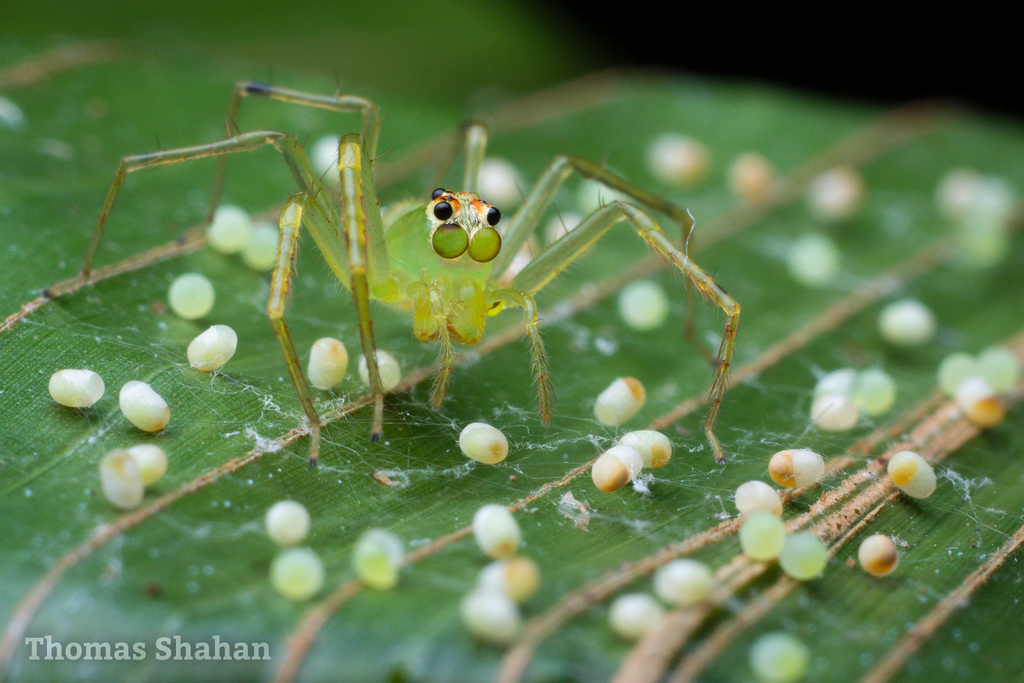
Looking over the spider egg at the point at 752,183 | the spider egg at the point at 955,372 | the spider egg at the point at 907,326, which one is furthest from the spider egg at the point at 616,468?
the spider egg at the point at 752,183

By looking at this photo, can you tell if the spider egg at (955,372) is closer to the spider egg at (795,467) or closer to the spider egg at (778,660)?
the spider egg at (795,467)

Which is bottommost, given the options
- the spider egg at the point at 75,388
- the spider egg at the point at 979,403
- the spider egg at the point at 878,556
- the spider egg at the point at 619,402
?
the spider egg at the point at 878,556

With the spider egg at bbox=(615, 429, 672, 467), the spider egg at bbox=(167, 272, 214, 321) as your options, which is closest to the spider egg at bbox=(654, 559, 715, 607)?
the spider egg at bbox=(615, 429, 672, 467)

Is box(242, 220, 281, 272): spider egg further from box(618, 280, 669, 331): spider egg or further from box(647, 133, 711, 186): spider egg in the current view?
box(647, 133, 711, 186): spider egg

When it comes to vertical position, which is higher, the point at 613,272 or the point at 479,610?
the point at 613,272

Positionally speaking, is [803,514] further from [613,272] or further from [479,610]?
[613,272]

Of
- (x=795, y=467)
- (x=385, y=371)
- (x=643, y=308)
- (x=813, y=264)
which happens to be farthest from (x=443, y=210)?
(x=813, y=264)

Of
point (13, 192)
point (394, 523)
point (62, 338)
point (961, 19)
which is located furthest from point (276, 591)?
point (961, 19)
